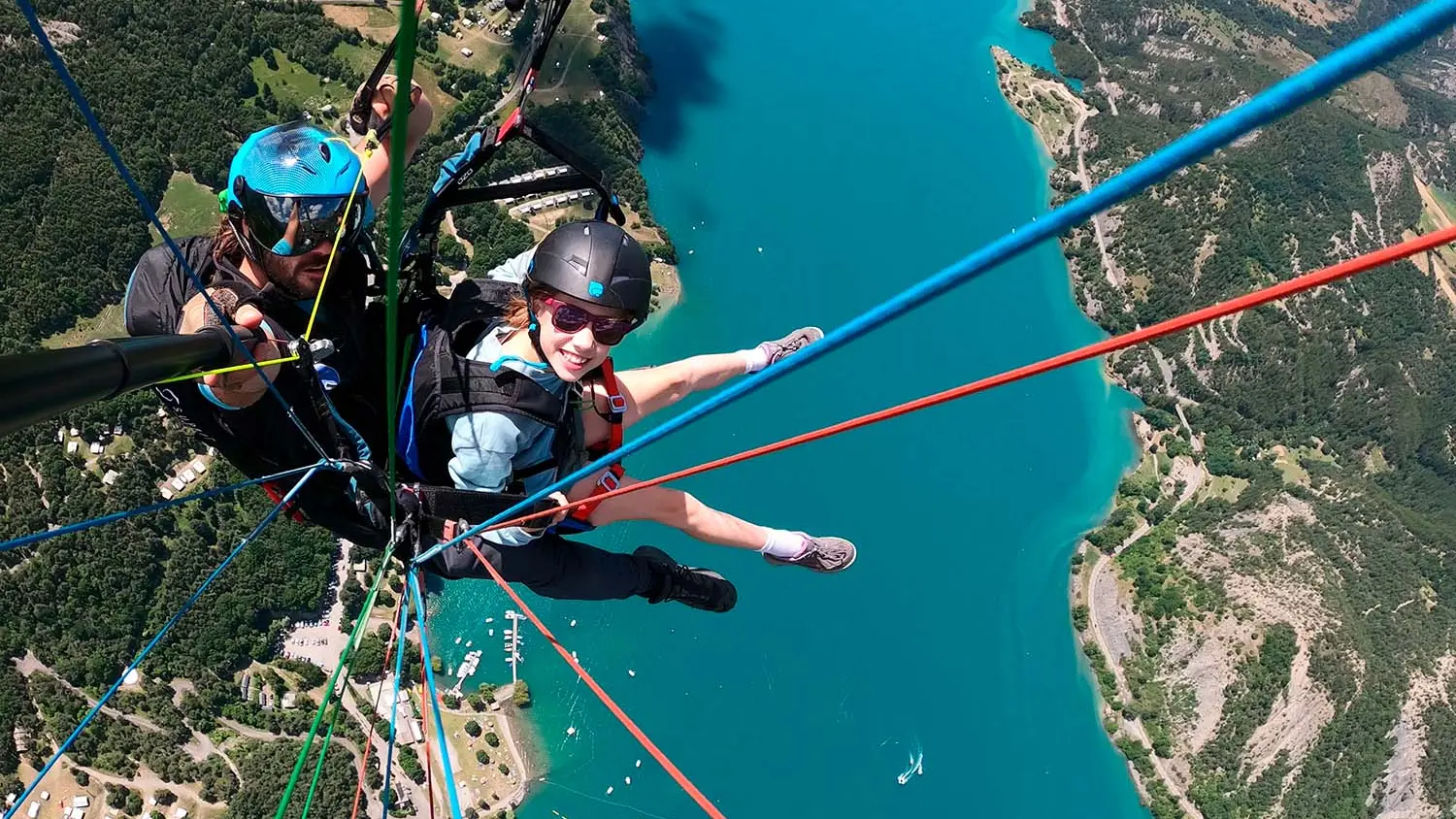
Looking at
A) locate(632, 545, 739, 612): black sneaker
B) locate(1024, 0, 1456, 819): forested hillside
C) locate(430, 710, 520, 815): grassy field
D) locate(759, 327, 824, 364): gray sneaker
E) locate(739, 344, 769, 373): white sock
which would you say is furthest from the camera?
locate(1024, 0, 1456, 819): forested hillside

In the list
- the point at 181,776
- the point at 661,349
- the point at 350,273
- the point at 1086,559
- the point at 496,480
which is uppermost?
the point at 350,273

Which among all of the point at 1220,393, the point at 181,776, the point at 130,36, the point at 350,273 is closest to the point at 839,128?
the point at 1220,393

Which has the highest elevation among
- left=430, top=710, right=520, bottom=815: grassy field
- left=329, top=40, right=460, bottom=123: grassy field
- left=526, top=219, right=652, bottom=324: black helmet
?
left=526, top=219, right=652, bottom=324: black helmet

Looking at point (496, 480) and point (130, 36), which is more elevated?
point (496, 480)

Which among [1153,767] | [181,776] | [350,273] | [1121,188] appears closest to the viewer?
[1121,188]

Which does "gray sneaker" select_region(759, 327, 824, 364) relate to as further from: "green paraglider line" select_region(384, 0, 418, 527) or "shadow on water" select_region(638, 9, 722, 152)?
"shadow on water" select_region(638, 9, 722, 152)

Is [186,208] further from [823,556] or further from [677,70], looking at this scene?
[823,556]

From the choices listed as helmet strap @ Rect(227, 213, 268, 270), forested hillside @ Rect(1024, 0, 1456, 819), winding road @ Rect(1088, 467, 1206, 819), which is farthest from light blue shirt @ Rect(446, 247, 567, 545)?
winding road @ Rect(1088, 467, 1206, 819)

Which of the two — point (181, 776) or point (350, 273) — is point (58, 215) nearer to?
point (181, 776)

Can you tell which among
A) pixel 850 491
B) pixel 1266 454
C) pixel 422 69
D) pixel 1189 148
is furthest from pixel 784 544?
pixel 1266 454
